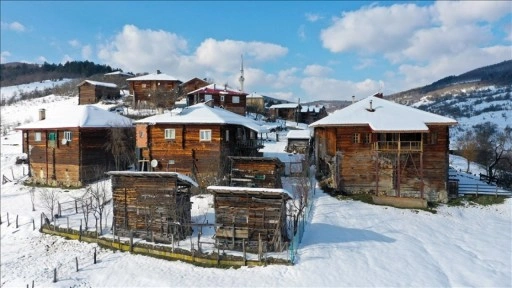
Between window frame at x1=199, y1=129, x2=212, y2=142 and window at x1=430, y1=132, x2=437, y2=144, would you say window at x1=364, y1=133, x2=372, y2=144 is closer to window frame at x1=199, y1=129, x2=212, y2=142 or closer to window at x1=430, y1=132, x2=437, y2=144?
window at x1=430, y1=132, x2=437, y2=144

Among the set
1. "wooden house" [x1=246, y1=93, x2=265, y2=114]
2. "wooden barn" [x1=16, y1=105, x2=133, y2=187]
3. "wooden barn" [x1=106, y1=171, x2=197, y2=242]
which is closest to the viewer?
"wooden barn" [x1=106, y1=171, x2=197, y2=242]

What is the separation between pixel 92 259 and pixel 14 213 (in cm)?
1356

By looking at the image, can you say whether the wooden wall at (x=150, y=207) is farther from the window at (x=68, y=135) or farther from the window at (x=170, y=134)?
the window at (x=68, y=135)

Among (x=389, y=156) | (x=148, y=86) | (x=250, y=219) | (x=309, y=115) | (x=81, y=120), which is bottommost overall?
(x=250, y=219)

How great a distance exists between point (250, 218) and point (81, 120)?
24.9m

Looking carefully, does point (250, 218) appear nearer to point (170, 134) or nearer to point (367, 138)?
point (367, 138)

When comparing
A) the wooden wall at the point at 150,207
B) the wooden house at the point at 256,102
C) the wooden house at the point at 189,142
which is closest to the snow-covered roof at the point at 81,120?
the wooden house at the point at 189,142

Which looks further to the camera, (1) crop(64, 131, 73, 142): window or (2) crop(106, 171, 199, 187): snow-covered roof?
(1) crop(64, 131, 73, 142): window

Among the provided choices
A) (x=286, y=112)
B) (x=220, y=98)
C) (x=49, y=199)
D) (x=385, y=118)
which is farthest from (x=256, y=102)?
(x=49, y=199)

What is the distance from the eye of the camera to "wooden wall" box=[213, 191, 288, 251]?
2050cm

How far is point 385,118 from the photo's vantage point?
102ft

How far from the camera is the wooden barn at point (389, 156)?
100 feet

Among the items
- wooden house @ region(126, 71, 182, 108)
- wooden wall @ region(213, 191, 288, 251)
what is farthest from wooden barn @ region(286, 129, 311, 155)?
wooden wall @ region(213, 191, 288, 251)

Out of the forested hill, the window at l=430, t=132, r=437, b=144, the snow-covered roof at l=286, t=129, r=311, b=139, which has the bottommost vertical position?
the window at l=430, t=132, r=437, b=144
